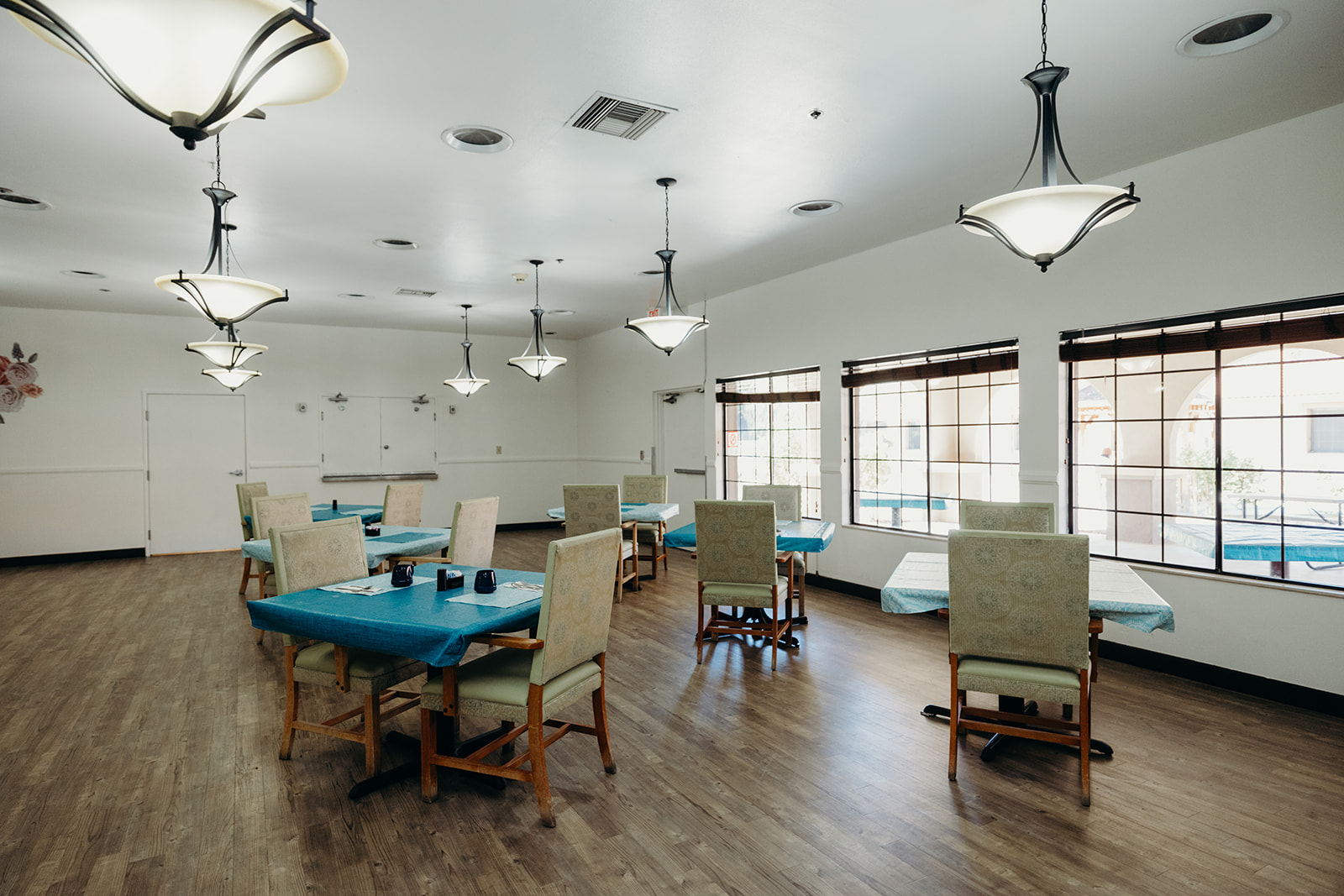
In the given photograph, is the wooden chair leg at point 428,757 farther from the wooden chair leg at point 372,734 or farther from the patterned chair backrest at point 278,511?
the patterned chair backrest at point 278,511

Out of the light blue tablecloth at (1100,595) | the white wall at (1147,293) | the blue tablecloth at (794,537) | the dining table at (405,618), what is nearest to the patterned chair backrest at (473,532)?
the blue tablecloth at (794,537)

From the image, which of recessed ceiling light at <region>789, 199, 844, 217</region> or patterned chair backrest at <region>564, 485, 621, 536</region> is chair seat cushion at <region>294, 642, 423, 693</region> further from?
recessed ceiling light at <region>789, 199, 844, 217</region>

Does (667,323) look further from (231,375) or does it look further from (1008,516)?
(231,375)

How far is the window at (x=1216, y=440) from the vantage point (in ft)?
12.1

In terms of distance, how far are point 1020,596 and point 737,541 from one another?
6.13 ft

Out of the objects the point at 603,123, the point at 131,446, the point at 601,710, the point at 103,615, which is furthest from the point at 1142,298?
the point at 131,446

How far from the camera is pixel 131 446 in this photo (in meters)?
8.70

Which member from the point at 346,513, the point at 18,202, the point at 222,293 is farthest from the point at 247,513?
the point at 222,293

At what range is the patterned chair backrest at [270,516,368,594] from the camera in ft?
10.4

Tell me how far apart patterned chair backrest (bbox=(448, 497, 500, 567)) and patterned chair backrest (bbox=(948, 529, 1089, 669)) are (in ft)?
9.73

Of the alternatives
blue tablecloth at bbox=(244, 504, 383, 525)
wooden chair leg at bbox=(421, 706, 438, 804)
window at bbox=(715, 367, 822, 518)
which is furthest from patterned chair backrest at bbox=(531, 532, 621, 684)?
window at bbox=(715, 367, 822, 518)

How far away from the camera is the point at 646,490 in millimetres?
7363

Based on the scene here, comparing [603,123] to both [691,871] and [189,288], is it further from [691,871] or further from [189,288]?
[691,871]

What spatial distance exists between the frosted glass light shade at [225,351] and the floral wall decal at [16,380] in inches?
141
